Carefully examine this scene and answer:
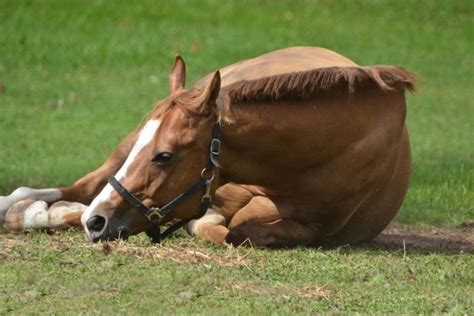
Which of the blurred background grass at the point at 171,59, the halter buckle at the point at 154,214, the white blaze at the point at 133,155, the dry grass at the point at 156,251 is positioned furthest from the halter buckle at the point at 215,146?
the blurred background grass at the point at 171,59

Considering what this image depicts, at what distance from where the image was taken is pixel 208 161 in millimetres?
7234

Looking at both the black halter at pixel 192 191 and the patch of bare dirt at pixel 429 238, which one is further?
the patch of bare dirt at pixel 429 238

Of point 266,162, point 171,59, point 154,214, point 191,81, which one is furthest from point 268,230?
point 171,59

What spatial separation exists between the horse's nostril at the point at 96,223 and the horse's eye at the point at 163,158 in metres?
0.43

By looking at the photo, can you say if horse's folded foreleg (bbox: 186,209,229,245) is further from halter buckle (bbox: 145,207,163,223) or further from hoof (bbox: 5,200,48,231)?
hoof (bbox: 5,200,48,231)

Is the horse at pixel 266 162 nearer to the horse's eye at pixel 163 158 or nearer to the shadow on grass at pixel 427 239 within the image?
the horse's eye at pixel 163 158

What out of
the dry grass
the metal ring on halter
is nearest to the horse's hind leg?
the dry grass

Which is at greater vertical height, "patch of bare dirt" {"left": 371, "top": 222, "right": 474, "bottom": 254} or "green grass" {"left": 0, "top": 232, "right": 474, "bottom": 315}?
"green grass" {"left": 0, "top": 232, "right": 474, "bottom": 315}

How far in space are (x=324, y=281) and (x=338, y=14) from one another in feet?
49.0

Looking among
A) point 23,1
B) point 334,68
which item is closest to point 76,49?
point 23,1

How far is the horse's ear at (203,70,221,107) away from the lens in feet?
23.3

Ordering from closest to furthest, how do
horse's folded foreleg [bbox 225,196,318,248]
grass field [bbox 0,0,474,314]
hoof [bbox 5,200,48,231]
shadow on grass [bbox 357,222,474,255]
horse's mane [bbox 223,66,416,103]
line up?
grass field [bbox 0,0,474,314], horse's mane [bbox 223,66,416,103], horse's folded foreleg [bbox 225,196,318,248], hoof [bbox 5,200,48,231], shadow on grass [bbox 357,222,474,255]

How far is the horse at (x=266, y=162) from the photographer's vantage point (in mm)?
7227

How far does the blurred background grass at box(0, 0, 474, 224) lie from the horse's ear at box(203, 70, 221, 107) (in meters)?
2.97
